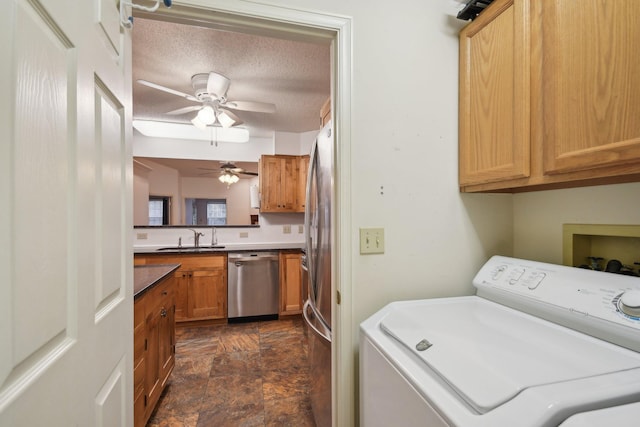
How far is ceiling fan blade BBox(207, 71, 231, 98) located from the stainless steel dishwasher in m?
1.84

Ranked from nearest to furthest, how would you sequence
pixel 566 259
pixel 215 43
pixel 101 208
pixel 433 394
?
pixel 433 394
pixel 101 208
pixel 566 259
pixel 215 43

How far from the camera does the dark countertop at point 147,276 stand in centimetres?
148

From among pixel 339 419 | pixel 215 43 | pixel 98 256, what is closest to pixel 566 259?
pixel 339 419

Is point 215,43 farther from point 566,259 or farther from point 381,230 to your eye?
point 566,259

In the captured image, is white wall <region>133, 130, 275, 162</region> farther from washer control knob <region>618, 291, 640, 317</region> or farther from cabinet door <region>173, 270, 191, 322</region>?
washer control knob <region>618, 291, 640, 317</region>

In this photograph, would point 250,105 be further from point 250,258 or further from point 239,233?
point 239,233

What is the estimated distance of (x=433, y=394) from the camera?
0.59 meters

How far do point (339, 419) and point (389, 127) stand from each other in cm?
123

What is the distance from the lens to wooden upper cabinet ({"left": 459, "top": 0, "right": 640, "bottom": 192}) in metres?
0.71

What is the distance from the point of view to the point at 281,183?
394 cm

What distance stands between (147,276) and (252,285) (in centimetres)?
173

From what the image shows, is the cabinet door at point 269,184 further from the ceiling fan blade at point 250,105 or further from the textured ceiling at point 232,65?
the ceiling fan blade at point 250,105

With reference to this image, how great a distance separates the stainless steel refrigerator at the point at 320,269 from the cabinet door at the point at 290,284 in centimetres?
182

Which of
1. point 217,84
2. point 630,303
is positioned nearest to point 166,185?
point 217,84
